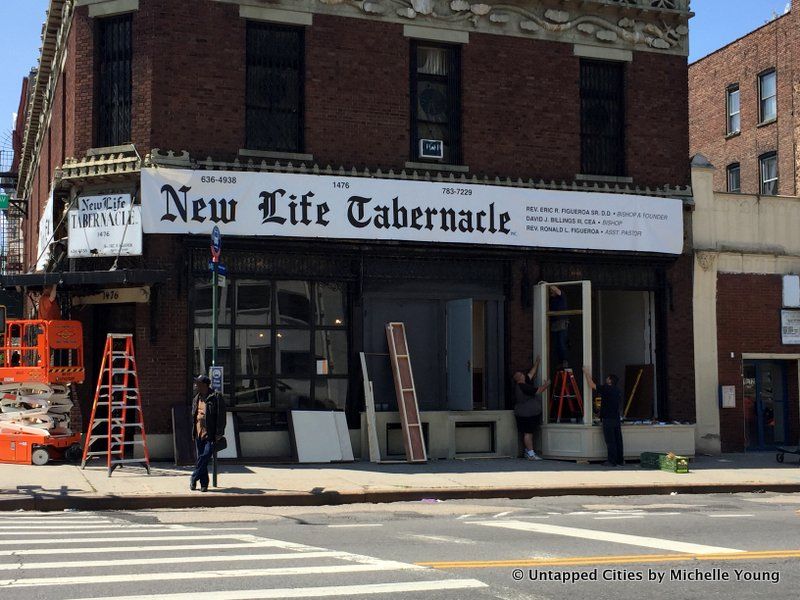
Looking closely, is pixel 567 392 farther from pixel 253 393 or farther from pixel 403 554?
pixel 403 554

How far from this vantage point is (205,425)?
51.5ft

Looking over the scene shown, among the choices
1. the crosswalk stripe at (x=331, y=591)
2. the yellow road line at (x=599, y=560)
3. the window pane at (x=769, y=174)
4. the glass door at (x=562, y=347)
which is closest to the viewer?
the crosswalk stripe at (x=331, y=591)

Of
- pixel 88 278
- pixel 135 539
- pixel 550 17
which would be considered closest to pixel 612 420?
pixel 550 17

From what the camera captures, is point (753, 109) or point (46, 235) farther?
point (753, 109)

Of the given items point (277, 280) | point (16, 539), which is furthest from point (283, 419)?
point (16, 539)

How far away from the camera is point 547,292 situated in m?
22.1

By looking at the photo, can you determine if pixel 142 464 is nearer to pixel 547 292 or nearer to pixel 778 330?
pixel 547 292

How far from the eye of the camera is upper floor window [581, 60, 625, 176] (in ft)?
76.6

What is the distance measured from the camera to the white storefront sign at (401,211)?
1950cm

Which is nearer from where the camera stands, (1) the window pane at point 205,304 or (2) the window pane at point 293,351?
(1) the window pane at point 205,304

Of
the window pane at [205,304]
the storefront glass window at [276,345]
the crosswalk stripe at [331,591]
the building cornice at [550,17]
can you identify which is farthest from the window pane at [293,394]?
the crosswalk stripe at [331,591]

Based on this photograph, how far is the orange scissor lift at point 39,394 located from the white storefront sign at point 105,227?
146 centimetres

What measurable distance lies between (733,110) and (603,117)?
16.0 meters

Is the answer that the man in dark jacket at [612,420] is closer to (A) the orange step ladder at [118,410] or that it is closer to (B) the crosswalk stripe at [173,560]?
(A) the orange step ladder at [118,410]
